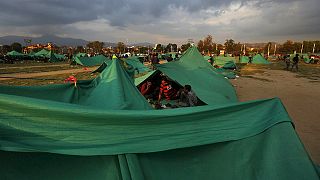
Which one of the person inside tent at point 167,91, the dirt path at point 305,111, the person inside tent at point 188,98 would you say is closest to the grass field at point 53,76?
the person inside tent at point 167,91

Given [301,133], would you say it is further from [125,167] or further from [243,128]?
[125,167]

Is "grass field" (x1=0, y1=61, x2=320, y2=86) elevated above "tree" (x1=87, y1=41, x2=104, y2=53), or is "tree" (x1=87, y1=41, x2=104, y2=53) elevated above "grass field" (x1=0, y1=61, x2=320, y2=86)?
"tree" (x1=87, y1=41, x2=104, y2=53)

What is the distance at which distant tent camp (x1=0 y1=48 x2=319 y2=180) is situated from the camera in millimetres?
3211

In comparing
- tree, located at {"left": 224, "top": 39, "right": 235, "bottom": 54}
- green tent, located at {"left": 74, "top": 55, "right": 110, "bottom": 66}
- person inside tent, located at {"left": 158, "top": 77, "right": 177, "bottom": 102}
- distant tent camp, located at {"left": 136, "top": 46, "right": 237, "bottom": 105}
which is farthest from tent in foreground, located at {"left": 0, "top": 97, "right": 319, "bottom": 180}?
tree, located at {"left": 224, "top": 39, "right": 235, "bottom": 54}

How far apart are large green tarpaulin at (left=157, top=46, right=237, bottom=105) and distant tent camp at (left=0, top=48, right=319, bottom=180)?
223 inches

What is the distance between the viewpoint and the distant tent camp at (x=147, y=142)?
321 cm

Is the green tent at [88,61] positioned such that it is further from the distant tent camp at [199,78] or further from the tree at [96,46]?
the tree at [96,46]

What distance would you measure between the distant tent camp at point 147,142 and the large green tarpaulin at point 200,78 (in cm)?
568

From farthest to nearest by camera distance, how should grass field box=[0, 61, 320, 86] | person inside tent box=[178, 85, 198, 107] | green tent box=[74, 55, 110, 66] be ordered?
green tent box=[74, 55, 110, 66]
grass field box=[0, 61, 320, 86]
person inside tent box=[178, 85, 198, 107]

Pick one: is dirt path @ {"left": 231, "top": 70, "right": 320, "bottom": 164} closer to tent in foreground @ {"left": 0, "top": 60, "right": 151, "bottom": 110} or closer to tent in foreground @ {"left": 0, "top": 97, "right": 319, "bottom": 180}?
tent in foreground @ {"left": 0, "top": 97, "right": 319, "bottom": 180}

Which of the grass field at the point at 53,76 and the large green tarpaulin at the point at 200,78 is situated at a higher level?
the large green tarpaulin at the point at 200,78

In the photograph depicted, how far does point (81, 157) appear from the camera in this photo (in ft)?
11.2

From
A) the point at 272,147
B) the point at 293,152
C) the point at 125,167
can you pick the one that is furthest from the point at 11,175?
the point at 293,152

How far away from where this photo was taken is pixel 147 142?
3.51 metres
